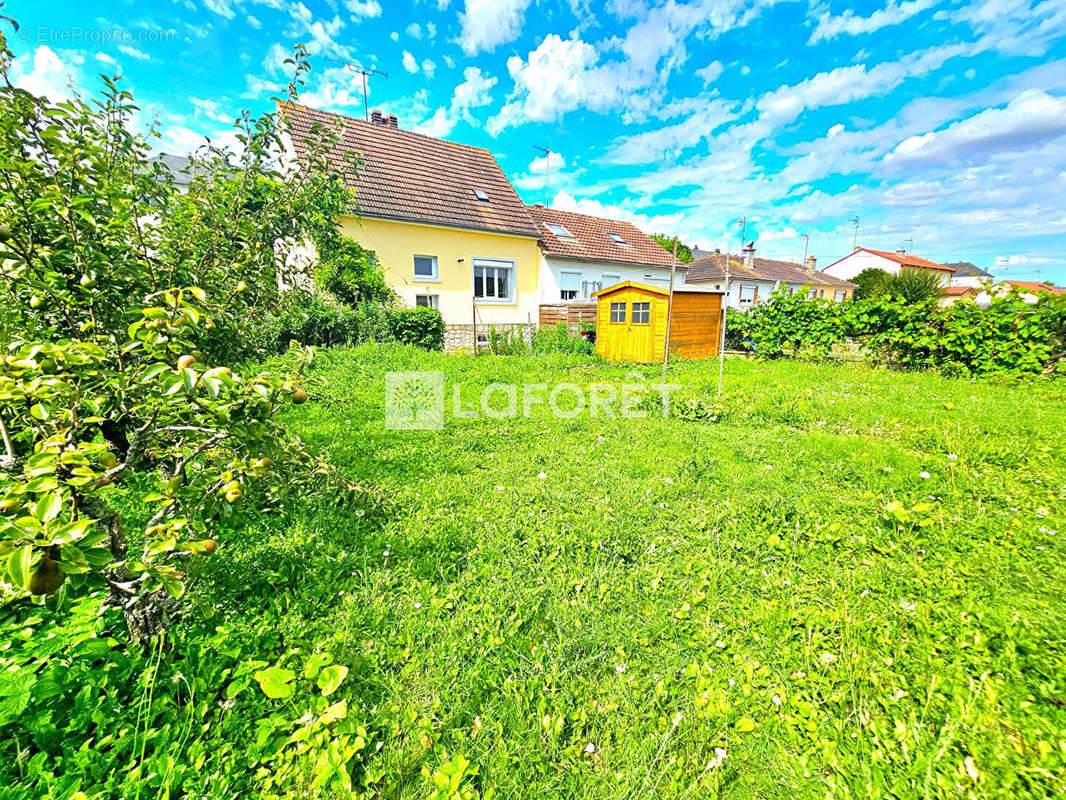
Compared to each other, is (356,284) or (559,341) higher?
(356,284)

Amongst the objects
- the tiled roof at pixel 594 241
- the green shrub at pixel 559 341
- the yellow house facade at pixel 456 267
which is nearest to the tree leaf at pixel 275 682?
the yellow house facade at pixel 456 267

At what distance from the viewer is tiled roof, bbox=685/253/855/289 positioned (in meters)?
29.8

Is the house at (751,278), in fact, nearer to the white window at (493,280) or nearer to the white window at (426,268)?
the white window at (493,280)

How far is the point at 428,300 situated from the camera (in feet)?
45.4

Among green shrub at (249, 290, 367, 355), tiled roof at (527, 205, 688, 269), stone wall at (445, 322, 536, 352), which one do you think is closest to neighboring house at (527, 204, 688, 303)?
tiled roof at (527, 205, 688, 269)

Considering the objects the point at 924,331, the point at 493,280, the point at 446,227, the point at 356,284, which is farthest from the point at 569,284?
the point at 924,331

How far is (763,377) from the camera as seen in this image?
8.86 metres

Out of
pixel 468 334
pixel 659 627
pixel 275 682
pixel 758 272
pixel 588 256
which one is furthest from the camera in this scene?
pixel 758 272

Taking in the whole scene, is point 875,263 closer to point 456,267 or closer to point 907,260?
point 907,260

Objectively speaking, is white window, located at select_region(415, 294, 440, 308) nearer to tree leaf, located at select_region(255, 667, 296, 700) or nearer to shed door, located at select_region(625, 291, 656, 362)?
shed door, located at select_region(625, 291, 656, 362)

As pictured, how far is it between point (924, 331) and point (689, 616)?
11.4 m

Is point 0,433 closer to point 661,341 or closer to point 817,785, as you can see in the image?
point 817,785

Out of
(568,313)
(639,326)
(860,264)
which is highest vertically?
(860,264)

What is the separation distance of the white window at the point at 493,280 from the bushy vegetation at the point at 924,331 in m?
8.77
